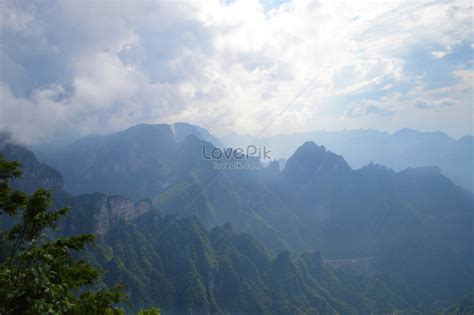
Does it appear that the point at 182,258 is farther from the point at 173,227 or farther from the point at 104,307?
the point at 104,307

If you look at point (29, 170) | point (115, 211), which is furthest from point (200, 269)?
point (29, 170)

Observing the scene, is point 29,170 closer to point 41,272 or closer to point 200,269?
point 200,269

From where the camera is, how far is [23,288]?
39.9 feet

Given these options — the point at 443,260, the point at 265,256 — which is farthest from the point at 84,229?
the point at 443,260

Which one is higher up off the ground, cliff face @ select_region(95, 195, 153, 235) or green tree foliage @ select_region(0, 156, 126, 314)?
green tree foliage @ select_region(0, 156, 126, 314)

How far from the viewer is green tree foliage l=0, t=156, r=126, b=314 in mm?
12258

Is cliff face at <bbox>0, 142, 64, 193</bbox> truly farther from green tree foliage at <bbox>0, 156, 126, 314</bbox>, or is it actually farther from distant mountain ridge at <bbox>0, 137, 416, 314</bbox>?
green tree foliage at <bbox>0, 156, 126, 314</bbox>

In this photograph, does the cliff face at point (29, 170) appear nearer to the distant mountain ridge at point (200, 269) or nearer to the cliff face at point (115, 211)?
the distant mountain ridge at point (200, 269)

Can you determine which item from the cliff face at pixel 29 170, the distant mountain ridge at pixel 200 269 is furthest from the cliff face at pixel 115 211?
the cliff face at pixel 29 170

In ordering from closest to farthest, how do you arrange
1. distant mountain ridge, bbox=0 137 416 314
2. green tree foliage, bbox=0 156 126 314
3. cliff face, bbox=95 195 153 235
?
green tree foliage, bbox=0 156 126 314 < distant mountain ridge, bbox=0 137 416 314 < cliff face, bbox=95 195 153 235

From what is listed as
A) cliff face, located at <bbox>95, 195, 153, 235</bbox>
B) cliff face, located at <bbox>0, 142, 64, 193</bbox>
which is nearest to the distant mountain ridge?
cliff face, located at <bbox>95, 195, 153, 235</bbox>

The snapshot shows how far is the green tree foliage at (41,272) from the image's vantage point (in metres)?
12.3

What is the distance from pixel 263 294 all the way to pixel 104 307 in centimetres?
13600

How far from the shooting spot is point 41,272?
12242 millimetres
